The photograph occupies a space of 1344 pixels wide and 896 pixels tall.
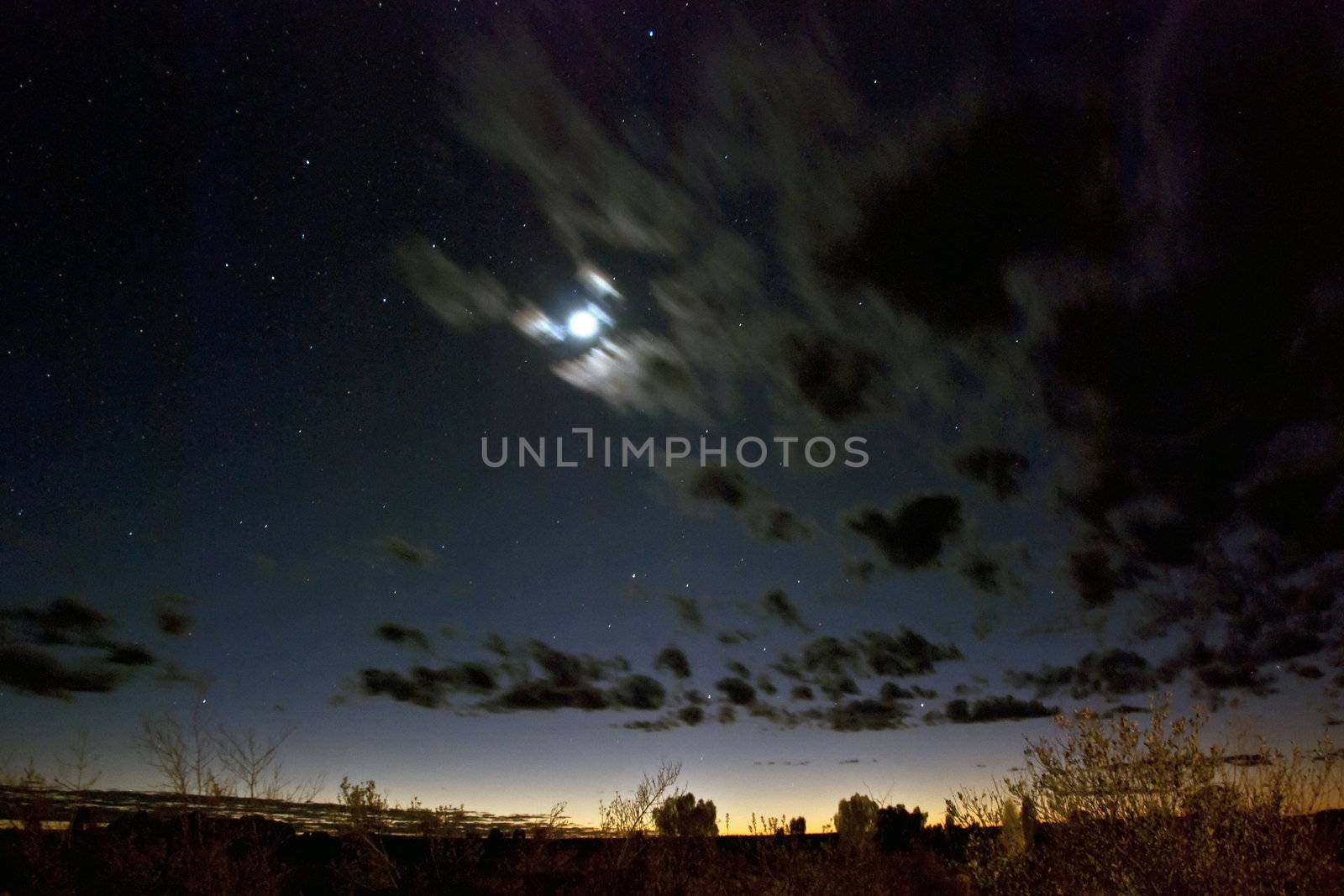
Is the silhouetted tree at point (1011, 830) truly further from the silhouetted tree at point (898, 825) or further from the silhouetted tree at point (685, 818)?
the silhouetted tree at point (898, 825)

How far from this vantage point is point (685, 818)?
37781mm

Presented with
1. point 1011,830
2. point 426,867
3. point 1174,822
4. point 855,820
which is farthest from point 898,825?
point 1174,822

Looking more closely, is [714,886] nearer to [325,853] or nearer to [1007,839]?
[1007,839]

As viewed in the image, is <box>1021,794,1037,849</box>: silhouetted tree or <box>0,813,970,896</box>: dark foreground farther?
<box>0,813,970,896</box>: dark foreground

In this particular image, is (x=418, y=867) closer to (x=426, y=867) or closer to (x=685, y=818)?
(x=426, y=867)

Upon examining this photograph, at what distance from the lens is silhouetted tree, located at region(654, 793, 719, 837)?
34875 mm

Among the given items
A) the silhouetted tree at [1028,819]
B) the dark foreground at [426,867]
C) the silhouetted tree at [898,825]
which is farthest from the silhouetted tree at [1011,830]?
the silhouetted tree at [898,825]

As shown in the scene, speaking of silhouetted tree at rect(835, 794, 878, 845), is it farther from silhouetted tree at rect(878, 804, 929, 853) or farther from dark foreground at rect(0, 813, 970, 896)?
silhouetted tree at rect(878, 804, 929, 853)

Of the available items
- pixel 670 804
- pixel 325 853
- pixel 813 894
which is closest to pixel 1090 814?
pixel 813 894

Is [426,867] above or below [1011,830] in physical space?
below

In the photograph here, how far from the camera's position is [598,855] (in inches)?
1403

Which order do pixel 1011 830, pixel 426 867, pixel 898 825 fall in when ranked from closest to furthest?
pixel 1011 830 < pixel 426 867 < pixel 898 825

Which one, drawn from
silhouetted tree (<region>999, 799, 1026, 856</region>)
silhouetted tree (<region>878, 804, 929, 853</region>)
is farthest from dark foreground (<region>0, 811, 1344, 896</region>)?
silhouetted tree (<region>878, 804, 929, 853</region>)

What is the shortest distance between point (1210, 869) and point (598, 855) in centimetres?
2875
